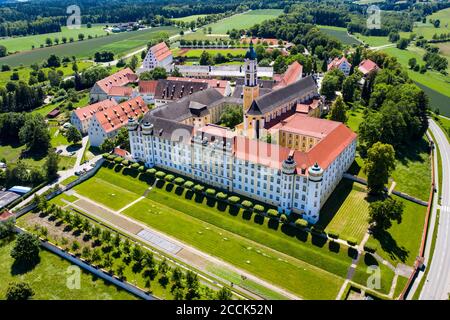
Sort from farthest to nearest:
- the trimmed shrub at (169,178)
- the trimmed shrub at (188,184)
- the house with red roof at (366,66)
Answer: the house with red roof at (366,66) → the trimmed shrub at (169,178) → the trimmed shrub at (188,184)

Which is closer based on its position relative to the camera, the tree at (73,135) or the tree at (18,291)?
the tree at (18,291)

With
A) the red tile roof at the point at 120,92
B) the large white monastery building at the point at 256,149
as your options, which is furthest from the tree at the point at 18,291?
the red tile roof at the point at 120,92

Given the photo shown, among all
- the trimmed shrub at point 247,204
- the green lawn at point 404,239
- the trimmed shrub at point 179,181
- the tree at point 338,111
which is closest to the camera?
the green lawn at point 404,239

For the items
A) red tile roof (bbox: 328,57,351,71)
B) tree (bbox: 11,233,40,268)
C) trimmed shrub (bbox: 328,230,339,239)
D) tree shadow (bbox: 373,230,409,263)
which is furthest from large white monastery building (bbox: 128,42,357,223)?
red tile roof (bbox: 328,57,351,71)

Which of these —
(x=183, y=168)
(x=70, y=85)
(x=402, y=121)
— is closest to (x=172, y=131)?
(x=183, y=168)

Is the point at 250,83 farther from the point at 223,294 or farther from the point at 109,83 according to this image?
the point at 109,83

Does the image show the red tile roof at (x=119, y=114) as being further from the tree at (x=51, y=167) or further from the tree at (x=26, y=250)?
the tree at (x=26, y=250)

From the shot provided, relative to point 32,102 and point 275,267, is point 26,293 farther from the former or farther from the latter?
point 32,102
